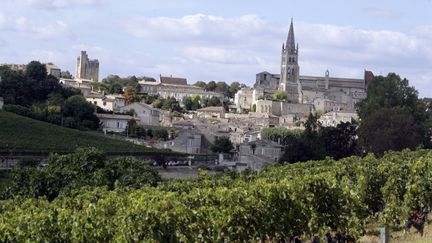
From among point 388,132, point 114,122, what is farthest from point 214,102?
point 388,132

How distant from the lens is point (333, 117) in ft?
463

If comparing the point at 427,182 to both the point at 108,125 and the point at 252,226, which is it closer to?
the point at 252,226

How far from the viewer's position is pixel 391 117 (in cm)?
6956

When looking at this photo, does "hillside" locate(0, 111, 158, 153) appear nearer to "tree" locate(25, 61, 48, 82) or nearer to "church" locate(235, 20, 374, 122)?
"tree" locate(25, 61, 48, 82)

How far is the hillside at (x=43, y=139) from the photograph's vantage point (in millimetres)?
70000

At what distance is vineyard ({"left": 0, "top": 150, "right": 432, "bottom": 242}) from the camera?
17.9 metres

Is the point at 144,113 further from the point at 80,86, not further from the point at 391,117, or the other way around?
the point at 391,117

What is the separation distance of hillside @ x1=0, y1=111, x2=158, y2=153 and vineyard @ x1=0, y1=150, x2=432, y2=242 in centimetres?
4506

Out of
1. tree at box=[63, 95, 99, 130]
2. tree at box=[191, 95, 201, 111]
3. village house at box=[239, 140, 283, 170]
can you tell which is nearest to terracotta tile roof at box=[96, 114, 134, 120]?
tree at box=[63, 95, 99, 130]

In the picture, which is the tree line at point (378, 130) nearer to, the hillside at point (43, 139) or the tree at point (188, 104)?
the hillside at point (43, 139)

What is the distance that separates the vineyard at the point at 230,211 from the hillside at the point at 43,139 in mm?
45064

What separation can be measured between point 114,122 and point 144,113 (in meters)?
17.5

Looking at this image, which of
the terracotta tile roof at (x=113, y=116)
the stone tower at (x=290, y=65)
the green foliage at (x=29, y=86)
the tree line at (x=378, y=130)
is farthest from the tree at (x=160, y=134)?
the stone tower at (x=290, y=65)

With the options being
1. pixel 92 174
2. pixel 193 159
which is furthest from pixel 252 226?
pixel 193 159
